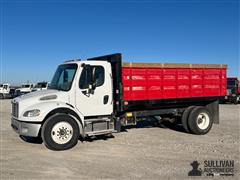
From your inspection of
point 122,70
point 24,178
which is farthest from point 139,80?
point 24,178

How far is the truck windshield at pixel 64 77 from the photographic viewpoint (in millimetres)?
8159

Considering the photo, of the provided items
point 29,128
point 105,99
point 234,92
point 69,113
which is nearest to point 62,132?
point 69,113

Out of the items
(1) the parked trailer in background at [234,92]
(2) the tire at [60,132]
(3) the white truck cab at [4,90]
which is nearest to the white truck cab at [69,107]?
(2) the tire at [60,132]

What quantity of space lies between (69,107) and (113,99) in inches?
61.8

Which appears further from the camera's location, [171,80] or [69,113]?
[171,80]

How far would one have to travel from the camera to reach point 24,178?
535 cm

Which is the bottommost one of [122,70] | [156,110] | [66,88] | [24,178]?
[24,178]

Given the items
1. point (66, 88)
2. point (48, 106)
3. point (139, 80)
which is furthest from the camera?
point (139, 80)

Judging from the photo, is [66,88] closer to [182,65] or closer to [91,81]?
[91,81]

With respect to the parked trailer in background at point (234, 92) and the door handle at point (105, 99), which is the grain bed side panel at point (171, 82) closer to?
the door handle at point (105, 99)

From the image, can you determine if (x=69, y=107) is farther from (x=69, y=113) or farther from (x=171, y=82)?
(x=171, y=82)

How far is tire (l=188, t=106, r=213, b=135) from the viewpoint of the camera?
32.1 feet

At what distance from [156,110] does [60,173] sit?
4.90 meters

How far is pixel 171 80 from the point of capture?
9.41 meters
